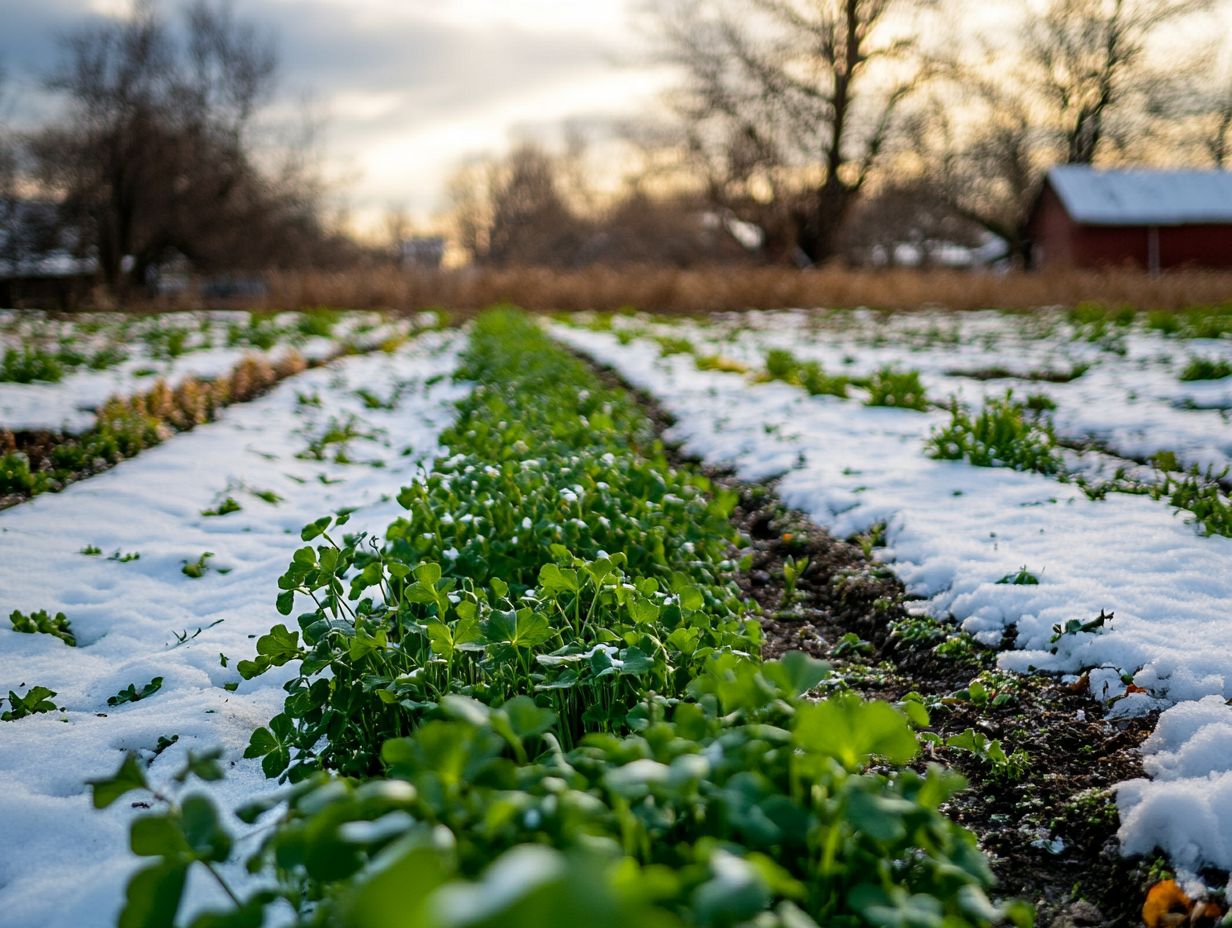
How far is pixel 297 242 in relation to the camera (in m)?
29.8

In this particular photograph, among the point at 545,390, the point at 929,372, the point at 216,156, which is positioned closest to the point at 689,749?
the point at 545,390

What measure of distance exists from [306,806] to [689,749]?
0.56 m

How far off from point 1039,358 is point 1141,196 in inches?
1056

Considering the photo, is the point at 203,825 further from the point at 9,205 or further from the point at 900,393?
the point at 9,205

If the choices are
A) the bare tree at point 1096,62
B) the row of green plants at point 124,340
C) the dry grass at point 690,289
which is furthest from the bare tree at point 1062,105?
the row of green plants at point 124,340

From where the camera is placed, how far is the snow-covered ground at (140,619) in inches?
72.1

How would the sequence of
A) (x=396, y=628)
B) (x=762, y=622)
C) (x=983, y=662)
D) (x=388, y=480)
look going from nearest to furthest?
1. (x=396, y=628)
2. (x=983, y=662)
3. (x=762, y=622)
4. (x=388, y=480)

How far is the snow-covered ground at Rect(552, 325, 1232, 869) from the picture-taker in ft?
6.66

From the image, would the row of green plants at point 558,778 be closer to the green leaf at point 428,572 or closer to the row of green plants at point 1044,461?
the green leaf at point 428,572

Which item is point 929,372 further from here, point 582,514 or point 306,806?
point 306,806

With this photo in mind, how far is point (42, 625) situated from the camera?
2.99 m

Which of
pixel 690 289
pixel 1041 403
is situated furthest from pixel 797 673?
pixel 690 289

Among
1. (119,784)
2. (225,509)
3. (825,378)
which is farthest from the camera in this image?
(825,378)

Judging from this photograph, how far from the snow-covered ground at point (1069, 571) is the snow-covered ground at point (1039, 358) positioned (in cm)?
30
